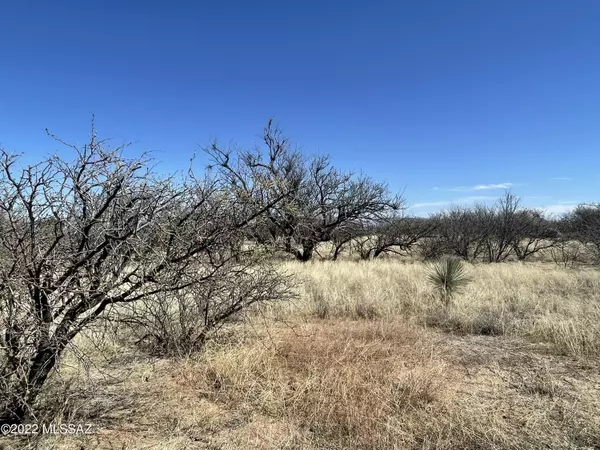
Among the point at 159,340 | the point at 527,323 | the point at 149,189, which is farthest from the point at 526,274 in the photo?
the point at 149,189

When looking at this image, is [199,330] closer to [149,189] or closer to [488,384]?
[149,189]

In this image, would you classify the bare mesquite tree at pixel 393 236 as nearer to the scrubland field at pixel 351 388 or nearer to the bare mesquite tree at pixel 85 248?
the scrubland field at pixel 351 388

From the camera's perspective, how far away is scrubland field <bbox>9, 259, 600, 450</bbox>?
10.1 ft

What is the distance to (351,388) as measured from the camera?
12.2 ft

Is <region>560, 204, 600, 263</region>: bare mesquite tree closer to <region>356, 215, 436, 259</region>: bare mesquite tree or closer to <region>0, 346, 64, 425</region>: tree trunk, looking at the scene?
<region>356, 215, 436, 259</region>: bare mesquite tree

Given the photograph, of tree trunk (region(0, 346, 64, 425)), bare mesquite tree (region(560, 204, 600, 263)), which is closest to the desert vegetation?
tree trunk (region(0, 346, 64, 425))

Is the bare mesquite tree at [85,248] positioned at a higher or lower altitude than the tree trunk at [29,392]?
higher

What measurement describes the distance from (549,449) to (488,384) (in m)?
1.25

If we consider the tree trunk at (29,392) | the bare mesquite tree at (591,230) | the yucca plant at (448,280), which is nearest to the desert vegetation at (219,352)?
the tree trunk at (29,392)

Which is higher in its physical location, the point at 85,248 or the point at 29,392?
the point at 85,248

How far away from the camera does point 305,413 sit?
11.4 feet

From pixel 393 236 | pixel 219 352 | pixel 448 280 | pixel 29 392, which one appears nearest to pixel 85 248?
pixel 29 392

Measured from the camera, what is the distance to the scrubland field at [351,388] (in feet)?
10.1

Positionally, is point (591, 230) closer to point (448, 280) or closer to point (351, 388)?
point (448, 280)
